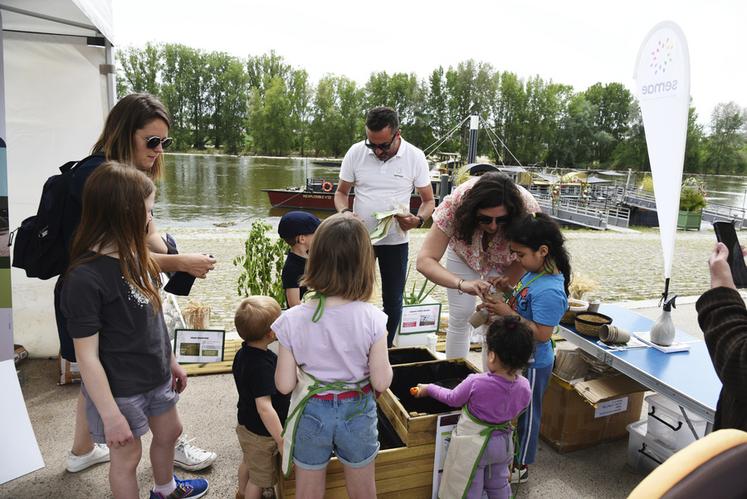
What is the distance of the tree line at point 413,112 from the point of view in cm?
5675

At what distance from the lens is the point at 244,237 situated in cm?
1120

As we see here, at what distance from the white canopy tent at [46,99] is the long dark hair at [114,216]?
6.02 feet

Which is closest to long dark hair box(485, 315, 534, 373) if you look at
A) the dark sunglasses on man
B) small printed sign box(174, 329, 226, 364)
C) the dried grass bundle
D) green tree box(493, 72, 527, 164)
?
the dark sunglasses on man

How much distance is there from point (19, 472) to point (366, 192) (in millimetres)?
2410

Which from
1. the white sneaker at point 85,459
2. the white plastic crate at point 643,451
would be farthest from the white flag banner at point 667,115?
the white sneaker at point 85,459

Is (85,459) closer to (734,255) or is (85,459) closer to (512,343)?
(512,343)

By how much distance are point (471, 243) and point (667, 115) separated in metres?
1.80

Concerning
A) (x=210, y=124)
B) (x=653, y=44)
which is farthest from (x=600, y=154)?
(x=653, y=44)

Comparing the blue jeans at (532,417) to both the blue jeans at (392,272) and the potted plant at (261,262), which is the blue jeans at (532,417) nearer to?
the blue jeans at (392,272)

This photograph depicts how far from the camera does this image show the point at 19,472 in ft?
7.20

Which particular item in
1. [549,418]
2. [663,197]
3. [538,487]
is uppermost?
[663,197]

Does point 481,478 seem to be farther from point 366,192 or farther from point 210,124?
point 210,124

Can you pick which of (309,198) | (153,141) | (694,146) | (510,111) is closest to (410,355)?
(153,141)

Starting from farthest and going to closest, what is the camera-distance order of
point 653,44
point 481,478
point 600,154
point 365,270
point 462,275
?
point 600,154 → point 653,44 → point 462,275 → point 481,478 → point 365,270
